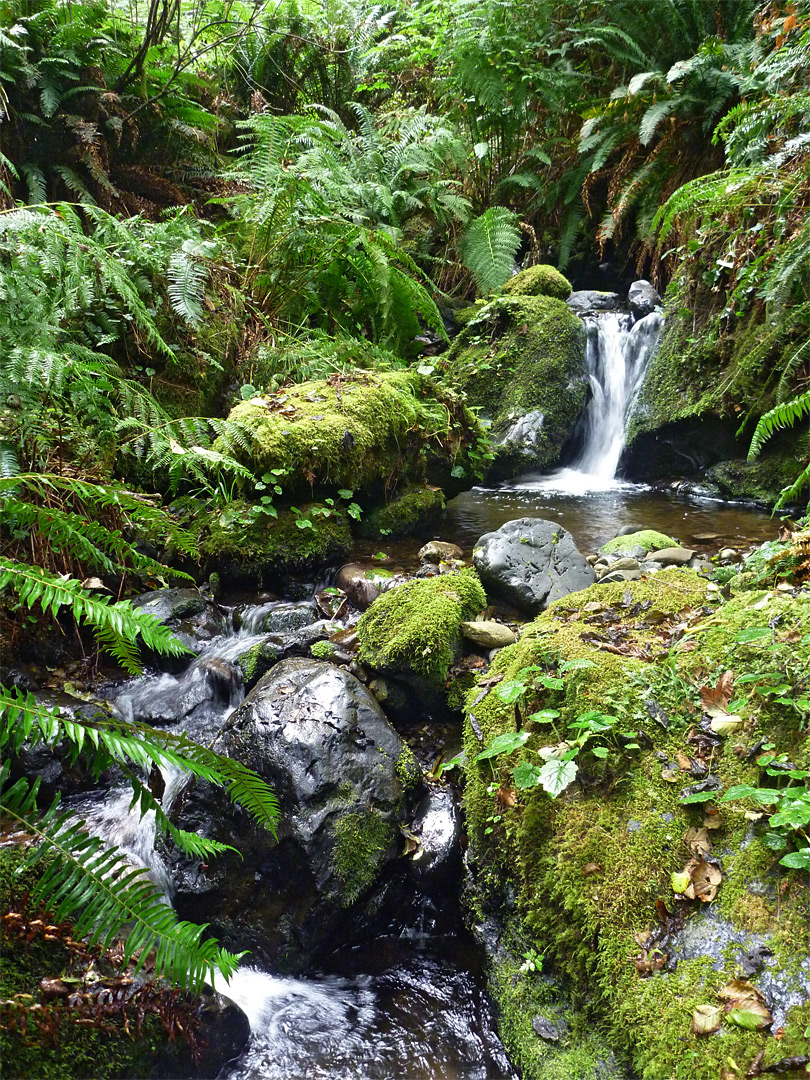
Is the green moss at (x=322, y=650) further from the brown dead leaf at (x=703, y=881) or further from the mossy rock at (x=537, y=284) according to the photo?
the mossy rock at (x=537, y=284)

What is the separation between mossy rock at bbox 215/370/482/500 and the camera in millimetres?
4496

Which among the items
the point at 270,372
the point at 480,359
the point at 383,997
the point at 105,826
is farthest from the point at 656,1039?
the point at 480,359

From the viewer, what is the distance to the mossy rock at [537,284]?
25.6ft

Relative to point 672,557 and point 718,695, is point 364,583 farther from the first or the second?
point 718,695

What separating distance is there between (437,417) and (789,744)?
3.95m

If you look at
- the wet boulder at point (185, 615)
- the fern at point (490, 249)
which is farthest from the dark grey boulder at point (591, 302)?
the wet boulder at point (185, 615)

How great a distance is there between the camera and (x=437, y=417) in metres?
5.32

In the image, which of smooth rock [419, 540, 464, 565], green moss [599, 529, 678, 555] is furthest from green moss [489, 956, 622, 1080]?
green moss [599, 529, 678, 555]

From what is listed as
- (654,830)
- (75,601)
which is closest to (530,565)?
(654,830)

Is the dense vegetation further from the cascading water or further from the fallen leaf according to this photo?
the fallen leaf

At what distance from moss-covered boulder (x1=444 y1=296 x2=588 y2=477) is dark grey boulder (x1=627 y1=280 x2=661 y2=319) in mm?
835

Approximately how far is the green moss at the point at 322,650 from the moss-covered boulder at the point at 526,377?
3928 millimetres

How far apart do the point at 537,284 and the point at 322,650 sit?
6203 millimetres

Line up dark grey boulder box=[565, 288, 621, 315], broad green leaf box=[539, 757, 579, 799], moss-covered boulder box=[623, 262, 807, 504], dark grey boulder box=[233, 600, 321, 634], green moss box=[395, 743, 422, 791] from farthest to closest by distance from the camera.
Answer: dark grey boulder box=[565, 288, 621, 315] < moss-covered boulder box=[623, 262, 807, 504] < dark grey boulder box=[233, 600, 321, 634] < green moss box=[395, 743, 422, 791] < broad green leaf box=[539, 757, 579, 799]
